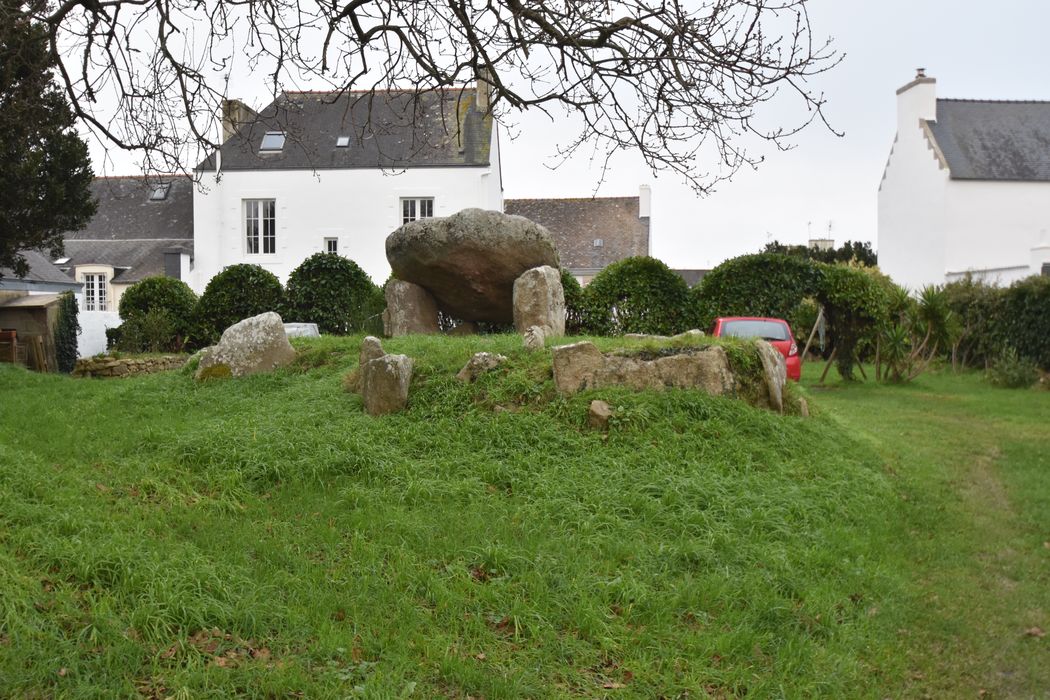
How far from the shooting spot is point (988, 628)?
5.23m

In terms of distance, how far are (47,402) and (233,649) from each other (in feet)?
25.5

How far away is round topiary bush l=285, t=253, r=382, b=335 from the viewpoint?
771 inches

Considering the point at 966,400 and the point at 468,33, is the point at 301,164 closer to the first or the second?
the point at 966,400

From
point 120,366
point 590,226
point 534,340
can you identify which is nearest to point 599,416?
point 534,340

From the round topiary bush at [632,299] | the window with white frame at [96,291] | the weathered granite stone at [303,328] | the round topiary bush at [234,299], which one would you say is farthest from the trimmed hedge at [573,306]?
the window with white frame at [96,291]

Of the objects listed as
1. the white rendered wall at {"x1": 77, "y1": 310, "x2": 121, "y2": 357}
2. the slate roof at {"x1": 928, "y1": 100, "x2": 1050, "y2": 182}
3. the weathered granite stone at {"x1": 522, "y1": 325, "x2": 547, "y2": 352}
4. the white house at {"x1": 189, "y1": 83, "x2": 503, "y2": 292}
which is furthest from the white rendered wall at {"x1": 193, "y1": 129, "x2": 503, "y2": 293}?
the weathered granite stone at {"x1": 522, "y1": 325, "x2": 547, "y2": 352}

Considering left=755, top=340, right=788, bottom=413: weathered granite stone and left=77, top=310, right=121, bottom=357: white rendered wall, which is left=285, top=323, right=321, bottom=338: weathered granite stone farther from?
left=755, top=340, right=788, bottom=413: weathered granite stone

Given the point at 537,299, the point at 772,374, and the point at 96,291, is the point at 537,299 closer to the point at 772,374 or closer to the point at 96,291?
the point at 772,374

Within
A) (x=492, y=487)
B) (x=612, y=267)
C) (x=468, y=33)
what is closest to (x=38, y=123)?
(x=468, y=33)

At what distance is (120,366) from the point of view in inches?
677

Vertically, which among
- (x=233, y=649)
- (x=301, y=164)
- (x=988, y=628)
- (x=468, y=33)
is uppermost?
(x=301, y=164)

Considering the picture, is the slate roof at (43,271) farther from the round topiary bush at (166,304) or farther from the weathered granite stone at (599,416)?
the weathered granite stone at (599,416)

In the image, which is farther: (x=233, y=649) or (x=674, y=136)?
(x=674, y=136)

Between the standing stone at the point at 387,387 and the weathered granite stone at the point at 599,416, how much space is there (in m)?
Answer: 1.91
